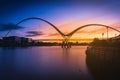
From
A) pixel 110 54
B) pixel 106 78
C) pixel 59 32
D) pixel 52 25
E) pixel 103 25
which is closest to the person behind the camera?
pixel 106 78

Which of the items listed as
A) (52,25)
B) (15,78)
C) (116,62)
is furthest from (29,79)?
(52,25)

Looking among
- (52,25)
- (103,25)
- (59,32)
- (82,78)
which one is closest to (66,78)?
(82,78)

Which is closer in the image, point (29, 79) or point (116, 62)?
point (29, 79)

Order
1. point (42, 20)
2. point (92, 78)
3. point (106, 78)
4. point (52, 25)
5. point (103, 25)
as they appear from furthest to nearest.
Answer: point (52, 25) → point (42, 20) → point (103, 25) → point (92, 78) → point (106, 78)

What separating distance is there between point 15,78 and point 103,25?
58.9m

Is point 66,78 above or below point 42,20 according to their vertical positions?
below

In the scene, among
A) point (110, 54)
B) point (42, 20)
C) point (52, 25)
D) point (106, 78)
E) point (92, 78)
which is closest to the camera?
point (106, 78)

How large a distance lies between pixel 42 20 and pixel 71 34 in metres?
21.0

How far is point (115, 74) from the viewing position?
27.9 metres

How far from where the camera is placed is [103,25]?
3255 inches

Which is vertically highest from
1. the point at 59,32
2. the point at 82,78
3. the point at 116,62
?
the point at 59,32

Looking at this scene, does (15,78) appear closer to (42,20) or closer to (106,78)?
(106,78)

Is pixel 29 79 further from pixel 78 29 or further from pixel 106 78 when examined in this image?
pixel 78 29

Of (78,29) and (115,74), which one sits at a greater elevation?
(78,29)
